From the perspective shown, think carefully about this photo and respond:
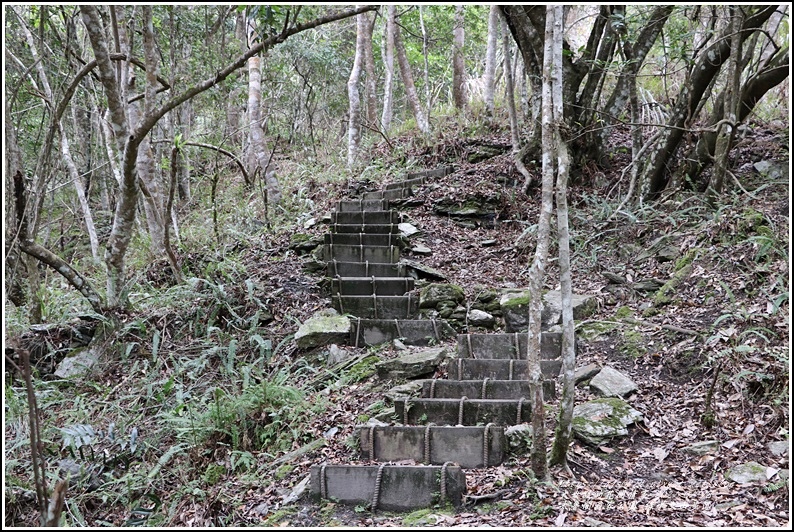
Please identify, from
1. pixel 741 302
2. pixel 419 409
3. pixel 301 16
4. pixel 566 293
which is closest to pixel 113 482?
pixel 419 409

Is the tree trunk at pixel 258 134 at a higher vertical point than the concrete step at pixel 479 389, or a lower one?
higher

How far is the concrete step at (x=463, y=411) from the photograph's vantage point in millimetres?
4211

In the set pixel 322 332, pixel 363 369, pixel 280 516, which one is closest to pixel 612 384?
pixel 363 369

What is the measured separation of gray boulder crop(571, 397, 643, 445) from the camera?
12.8ft

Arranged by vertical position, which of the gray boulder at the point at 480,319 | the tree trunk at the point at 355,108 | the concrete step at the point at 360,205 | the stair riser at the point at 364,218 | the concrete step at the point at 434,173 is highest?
the tree trunk at the point at 355,108

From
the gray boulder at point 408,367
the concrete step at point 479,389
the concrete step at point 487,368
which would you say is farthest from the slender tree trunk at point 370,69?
the concrete step at point 479,389

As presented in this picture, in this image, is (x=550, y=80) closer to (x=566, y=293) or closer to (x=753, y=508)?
(x=566, y=293)

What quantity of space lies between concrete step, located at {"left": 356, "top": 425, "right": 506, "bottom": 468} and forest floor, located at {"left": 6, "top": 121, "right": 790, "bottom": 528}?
0.11m

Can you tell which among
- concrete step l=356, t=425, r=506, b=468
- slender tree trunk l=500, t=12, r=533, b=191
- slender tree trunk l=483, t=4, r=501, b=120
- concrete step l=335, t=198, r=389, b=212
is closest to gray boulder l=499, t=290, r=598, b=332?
concrete step l=356, t=425, r=506, b=468

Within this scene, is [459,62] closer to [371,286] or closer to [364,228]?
[364,228]

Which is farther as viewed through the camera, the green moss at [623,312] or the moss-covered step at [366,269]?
the moss-covered step at [366,269]

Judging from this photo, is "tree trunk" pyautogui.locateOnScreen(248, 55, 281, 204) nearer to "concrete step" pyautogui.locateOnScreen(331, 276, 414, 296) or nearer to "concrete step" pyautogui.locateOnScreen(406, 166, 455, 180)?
"concrete step" pyautogui.locateOnScreen(406, 166, 455, 180)

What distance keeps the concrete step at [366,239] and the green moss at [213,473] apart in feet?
13.2

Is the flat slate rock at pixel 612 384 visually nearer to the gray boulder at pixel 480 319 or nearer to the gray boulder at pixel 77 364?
the gray boulder at pixel 480 319
